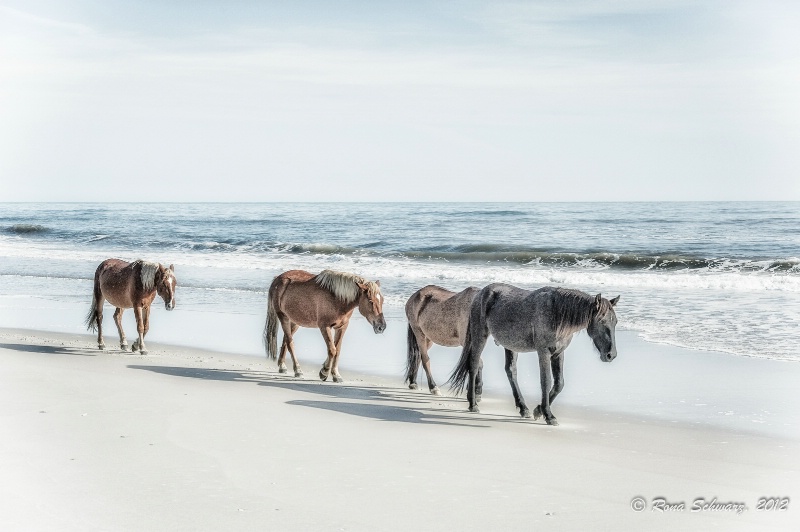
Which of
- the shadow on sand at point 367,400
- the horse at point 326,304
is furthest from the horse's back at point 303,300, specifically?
the shadow on sand at point 367,400

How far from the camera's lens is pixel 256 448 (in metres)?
6.00

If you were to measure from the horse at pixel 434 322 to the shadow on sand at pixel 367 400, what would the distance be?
330 mm

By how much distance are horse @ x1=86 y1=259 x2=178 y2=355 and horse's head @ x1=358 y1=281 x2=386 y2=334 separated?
2740 mm

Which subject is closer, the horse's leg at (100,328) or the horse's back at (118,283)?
the horse's back at (118,283)

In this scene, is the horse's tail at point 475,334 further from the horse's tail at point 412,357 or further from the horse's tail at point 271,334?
the horse's tail at point 271,334

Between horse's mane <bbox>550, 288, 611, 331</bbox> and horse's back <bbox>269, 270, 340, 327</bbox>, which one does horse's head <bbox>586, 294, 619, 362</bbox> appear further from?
horse's back <bbox>269, 270, 340, 327</bbox>

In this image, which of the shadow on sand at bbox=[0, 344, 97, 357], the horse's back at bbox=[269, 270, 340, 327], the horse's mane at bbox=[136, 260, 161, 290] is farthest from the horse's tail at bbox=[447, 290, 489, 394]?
the shadow on sand at bbox=[0, 344, 97, 357]

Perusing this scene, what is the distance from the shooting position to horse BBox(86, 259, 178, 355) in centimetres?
1058

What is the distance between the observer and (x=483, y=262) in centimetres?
2734

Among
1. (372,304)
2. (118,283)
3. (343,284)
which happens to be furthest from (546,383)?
(118,283)

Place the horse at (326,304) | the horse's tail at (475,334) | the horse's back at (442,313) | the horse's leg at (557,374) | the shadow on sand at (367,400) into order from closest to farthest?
the horse's leg at (557,374) → the shadow on sand at (367,400) → the horse's tail at (475,334) → the horse's back at (442,313) → the horse at (326,304)

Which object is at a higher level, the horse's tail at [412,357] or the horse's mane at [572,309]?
the horse's mane at [572,309]

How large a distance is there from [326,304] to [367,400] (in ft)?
4.71

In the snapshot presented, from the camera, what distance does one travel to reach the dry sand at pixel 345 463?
15.2 ft
